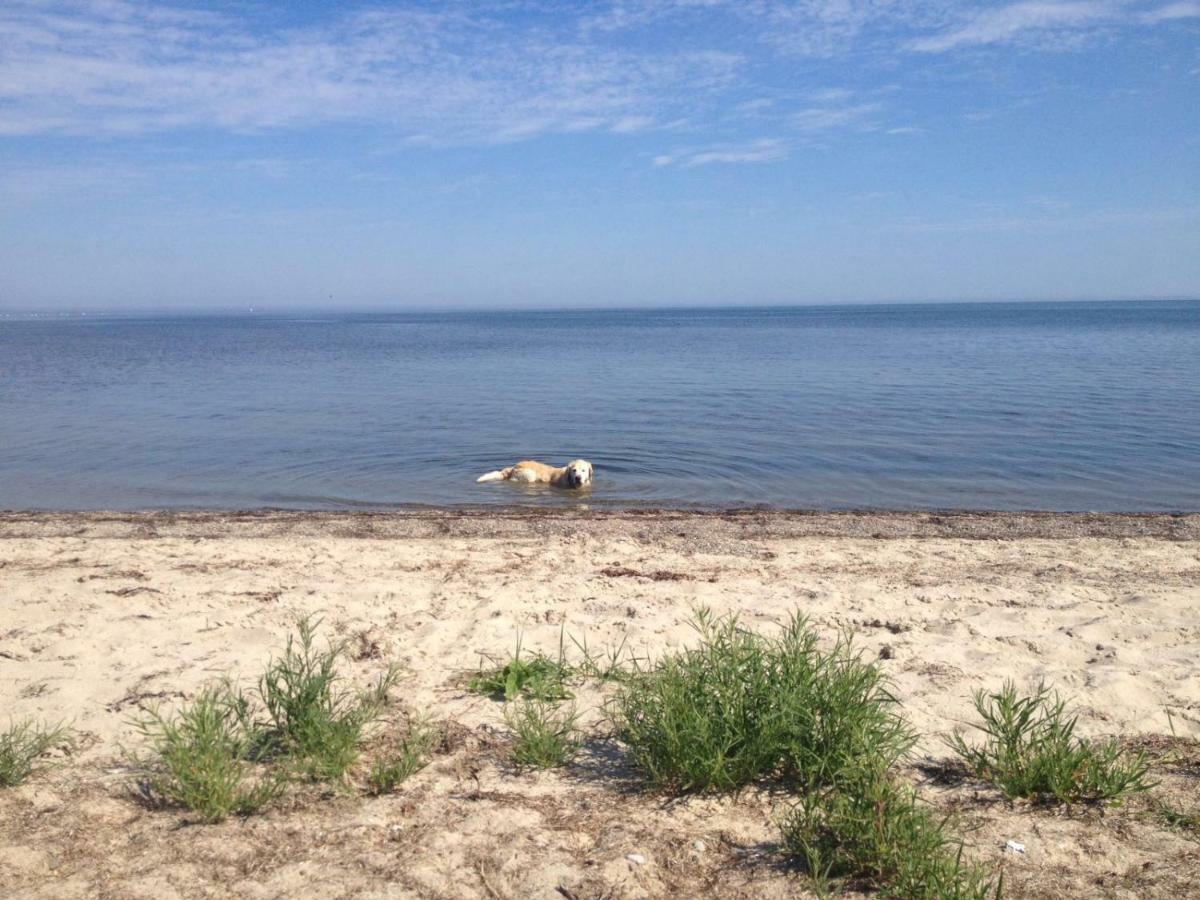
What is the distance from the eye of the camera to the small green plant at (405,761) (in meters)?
4.14

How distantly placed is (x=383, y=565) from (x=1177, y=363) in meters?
37.1

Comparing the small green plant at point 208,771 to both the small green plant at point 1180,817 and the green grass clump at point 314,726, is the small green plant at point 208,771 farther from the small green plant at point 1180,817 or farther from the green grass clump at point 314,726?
the small green plant at point 1180,817

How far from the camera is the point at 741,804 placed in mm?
4035

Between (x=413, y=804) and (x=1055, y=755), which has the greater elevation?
(x=1055, y=755)

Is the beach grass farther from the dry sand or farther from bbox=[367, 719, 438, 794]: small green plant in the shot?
bbox=[367, 719, 438, 794]: small green plant

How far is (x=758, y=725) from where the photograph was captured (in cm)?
413

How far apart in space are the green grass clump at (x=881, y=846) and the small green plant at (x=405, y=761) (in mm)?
1742

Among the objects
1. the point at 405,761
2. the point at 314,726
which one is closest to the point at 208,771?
the point at 314,726

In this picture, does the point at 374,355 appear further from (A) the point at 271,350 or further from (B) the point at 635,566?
(B) the point at 635,566

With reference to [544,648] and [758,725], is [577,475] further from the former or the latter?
[758,725]

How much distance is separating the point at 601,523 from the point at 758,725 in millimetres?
6898

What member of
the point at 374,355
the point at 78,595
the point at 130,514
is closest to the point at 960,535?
the point at 78,595

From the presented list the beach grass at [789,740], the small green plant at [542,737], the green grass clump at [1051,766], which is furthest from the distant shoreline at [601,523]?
the green grass clump at [1051,766]

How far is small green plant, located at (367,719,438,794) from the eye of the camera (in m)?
4.14
